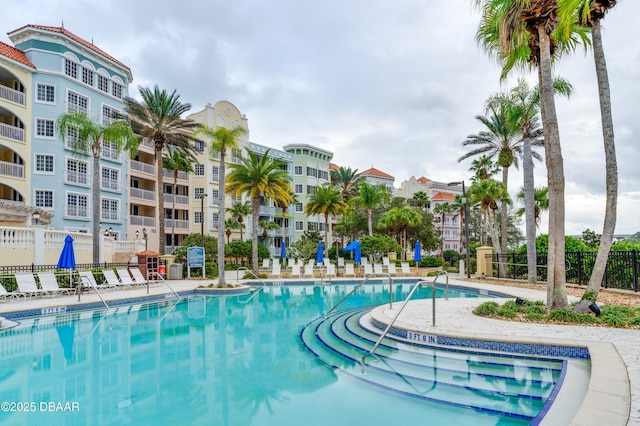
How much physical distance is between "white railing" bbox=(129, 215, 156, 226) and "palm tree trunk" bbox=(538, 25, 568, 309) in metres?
33.3

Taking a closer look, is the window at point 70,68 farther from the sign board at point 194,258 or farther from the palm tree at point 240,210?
the palm tree at point 240,210

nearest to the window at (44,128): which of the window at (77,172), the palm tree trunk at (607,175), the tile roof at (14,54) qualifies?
the window at (77,172)

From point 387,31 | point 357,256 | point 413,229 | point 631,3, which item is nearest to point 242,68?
point 387,31

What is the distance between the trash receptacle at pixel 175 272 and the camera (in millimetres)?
25562

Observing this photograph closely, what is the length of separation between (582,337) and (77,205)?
31136mm

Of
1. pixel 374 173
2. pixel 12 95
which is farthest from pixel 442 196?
pixel 12 95

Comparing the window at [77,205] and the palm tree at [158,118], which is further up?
the palm tree at [158,118]

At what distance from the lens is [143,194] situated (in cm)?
3603

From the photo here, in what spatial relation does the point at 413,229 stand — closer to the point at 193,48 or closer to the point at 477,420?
the point at 193,48

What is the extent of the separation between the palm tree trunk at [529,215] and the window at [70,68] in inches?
1198

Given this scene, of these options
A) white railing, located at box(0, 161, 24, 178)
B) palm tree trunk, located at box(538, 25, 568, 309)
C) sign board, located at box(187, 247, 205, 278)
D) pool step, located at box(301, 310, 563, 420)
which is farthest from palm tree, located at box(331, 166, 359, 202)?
pool step, located at box(301, 310, 563, 420)

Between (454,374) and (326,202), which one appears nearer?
(454,374)

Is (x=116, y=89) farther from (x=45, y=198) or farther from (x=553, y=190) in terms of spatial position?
(x=553, y=190)

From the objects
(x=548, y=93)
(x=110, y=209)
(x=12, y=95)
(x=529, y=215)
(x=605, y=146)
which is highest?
(x=12, y=95)
